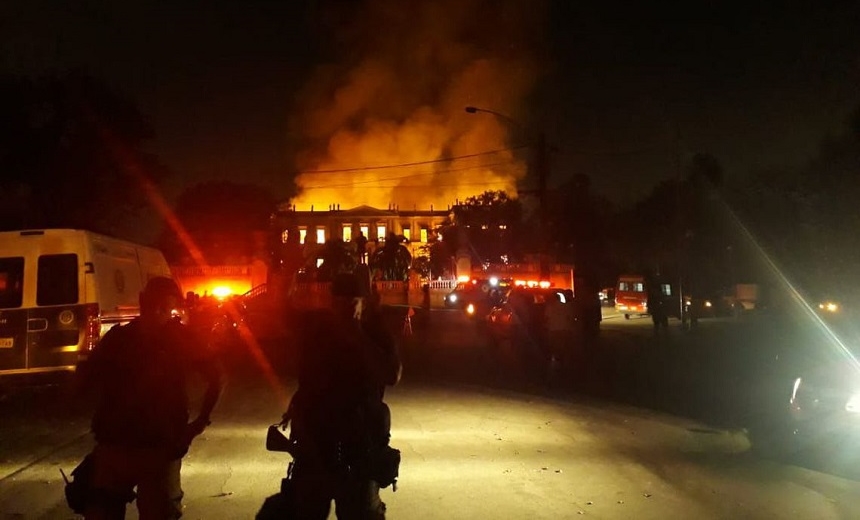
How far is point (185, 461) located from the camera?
24.9ft

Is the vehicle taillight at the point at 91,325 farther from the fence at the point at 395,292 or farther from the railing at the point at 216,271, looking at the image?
the railing at the point at 216,271

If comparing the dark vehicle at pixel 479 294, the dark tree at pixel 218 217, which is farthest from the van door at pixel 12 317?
the dark tree at pixel 218 217

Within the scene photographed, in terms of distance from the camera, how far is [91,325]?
11.2m

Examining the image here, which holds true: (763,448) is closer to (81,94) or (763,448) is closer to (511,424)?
(511,424)

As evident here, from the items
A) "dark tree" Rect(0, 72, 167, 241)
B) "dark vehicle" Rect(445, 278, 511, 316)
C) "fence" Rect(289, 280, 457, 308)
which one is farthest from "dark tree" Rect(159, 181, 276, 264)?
"dark tree" Rect(0, 72, 167, 241)

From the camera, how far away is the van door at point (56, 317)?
1095 centimetres

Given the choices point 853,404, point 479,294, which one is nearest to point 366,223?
point 479,294

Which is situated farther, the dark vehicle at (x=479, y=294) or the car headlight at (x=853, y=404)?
the dark vehicle at (x=479, y=294)

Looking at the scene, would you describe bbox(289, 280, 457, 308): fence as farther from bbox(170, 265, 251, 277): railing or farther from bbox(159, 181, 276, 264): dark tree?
bbox(159, 181, 276, 264): dark tree

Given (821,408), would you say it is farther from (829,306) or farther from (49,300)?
(829,306)

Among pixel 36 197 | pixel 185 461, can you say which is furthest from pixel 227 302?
pixel 185 461

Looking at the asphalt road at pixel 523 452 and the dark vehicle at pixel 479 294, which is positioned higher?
the dark vehicle at pixel 479 294

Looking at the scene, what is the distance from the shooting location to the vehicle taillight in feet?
36.5

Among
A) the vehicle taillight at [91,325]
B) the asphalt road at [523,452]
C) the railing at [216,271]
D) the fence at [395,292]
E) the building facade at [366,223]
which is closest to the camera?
the asphalt road at [523,452]
